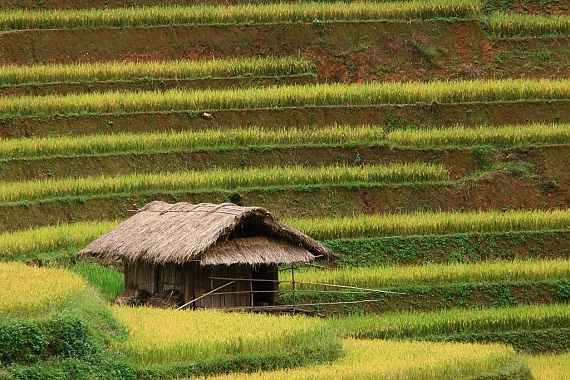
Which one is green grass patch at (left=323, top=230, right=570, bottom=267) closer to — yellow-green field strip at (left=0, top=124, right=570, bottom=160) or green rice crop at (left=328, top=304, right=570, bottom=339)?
green rice crop at (left=328, top=304, right=570, bottom=339)

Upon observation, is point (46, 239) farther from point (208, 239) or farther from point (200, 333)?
point (200, 333)

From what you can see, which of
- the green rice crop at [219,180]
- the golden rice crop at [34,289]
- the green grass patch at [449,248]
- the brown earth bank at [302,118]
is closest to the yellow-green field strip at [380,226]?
the green grass patch at [449,248]

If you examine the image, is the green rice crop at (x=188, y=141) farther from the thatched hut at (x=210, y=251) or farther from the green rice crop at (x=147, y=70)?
the thatched hut at (x=210, y=251)

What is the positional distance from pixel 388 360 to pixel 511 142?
9394mm

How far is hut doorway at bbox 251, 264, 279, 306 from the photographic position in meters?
15.6

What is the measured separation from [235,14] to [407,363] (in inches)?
537

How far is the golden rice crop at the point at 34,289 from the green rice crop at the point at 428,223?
5.87m

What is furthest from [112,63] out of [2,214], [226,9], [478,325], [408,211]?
[478,325]

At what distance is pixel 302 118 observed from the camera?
70.9 feet

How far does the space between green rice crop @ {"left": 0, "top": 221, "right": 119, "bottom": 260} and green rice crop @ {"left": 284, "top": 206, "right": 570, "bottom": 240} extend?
10.7 feet

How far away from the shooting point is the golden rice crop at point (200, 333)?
1166 centimetres

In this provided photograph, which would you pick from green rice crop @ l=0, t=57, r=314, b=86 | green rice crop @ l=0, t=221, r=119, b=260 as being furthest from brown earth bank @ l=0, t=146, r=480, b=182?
green rice crop @ l=0, t=57, r=314, b=86

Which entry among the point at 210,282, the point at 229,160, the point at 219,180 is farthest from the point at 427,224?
the point at 210,282

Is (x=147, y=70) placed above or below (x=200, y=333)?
above
